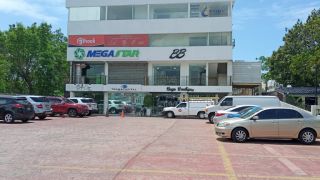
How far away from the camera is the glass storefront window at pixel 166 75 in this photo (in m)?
48.2

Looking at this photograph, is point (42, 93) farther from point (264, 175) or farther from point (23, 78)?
point (264, 175)

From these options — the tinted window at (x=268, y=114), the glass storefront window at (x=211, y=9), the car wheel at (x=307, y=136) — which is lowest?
the car wheel at (x=307, y=136)

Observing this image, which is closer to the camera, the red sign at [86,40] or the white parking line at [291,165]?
the white parking line at [291,165]

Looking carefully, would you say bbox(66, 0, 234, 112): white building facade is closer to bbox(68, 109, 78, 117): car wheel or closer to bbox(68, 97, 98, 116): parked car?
bbox(68, 97, 98, 116): parked car

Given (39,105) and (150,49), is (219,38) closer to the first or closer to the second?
(150,49)

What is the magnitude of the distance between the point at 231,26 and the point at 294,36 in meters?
14.5

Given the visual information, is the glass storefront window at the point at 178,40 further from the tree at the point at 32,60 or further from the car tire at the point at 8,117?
the car tire at the point at 8,117

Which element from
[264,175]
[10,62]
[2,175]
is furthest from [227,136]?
[10,62]

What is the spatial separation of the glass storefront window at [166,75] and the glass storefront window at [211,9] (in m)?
5.99

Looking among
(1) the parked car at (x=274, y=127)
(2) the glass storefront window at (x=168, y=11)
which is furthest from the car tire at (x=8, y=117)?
(2) the glass storefront window at (x=168, y=11)

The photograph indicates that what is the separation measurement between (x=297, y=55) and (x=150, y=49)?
51.2ft

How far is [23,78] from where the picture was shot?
59.9 m

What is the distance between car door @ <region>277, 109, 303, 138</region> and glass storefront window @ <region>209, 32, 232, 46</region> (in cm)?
2797

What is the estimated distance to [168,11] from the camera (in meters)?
48.4
